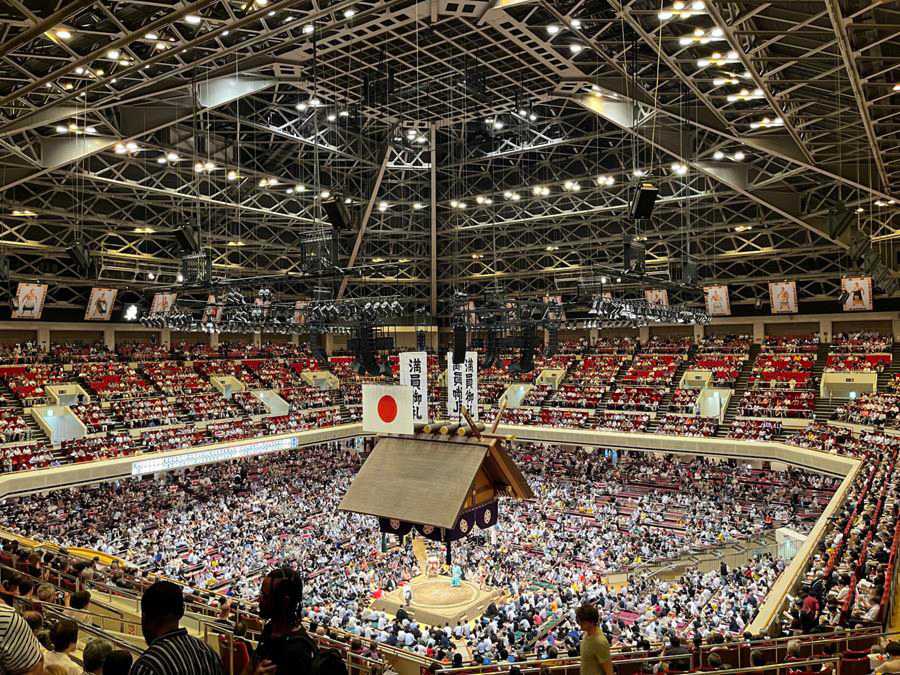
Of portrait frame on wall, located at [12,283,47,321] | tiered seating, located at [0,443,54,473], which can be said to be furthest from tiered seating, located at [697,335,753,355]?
portrait frame on wall, located at [12,283,47,321]

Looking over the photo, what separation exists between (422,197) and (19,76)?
22569 millimetres

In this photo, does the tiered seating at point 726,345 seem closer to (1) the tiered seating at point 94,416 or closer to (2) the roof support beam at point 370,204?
(2) the roof support beam at point 370,204

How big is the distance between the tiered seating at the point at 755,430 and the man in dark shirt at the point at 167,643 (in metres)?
28.8

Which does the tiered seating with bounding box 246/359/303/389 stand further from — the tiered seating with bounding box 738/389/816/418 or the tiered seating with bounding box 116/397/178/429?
the tiered seating with bounding box 738/389/816/418

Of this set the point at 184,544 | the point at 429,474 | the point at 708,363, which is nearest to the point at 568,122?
the point at 708,363

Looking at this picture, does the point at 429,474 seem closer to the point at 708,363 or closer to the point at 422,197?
the point at 422,197

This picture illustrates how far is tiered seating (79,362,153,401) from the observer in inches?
1221

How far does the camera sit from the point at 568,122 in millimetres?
28234

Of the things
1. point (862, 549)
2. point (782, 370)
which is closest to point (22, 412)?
point (862, 549)

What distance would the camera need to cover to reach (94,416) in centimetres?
2848

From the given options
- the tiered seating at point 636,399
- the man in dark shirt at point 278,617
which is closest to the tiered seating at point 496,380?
the tiered seating at point 636,399

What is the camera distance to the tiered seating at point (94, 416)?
27891 mm

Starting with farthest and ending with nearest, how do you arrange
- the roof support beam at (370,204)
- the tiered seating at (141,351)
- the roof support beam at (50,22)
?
the tiered seating at (141,351) < the roof support beam at (370,204) < the roof support beam at (50,22)

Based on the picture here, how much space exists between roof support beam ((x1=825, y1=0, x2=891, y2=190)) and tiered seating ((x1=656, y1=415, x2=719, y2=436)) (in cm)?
1501
